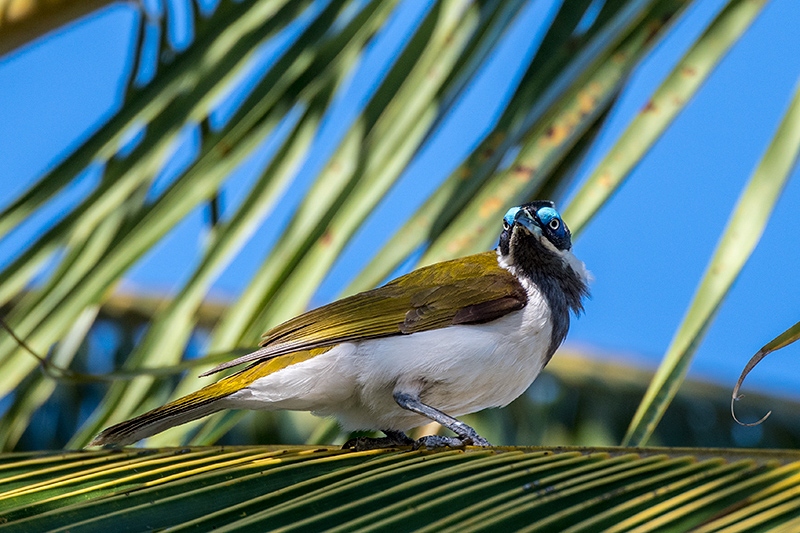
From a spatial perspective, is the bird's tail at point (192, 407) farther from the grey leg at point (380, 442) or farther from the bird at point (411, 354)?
the grey leg at point (380, 442)

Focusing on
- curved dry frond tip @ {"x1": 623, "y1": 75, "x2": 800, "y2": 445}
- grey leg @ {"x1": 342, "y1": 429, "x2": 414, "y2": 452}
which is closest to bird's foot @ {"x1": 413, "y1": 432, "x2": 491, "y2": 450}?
grey leg @ {"x1": 342, "y1": 429, "x2": 414, "y2": 452}

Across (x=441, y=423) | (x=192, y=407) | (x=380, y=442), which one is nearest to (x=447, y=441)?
(x=441, y=423)

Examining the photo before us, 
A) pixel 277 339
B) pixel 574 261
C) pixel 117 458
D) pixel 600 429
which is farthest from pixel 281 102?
pixel 600 429

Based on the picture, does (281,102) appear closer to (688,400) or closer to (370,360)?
(370,360)

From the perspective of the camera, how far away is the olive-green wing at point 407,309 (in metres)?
2.49

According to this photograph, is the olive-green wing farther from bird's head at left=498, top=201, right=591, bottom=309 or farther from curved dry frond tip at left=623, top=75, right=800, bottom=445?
curved dry frond tip at left=623, top=75, right=800, bottom=445

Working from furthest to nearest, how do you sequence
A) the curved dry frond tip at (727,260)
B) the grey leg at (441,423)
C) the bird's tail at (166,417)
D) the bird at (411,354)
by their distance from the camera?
the bird at (411,354)
the grey leg at (441,423)
the bird's tail at (166,417)
the curved dry frond tip at (727,260)

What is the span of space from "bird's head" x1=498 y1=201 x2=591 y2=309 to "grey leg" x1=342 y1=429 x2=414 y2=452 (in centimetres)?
71

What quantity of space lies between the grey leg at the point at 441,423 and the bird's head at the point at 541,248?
0.65 metres

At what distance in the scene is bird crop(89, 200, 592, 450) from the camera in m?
2.46

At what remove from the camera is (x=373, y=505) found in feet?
4.78

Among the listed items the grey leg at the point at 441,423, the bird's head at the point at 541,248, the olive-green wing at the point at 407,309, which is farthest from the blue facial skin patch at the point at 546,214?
the grey leg at the point at 441,423

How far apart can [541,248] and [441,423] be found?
2.48 feet

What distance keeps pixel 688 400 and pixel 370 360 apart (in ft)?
10.4
